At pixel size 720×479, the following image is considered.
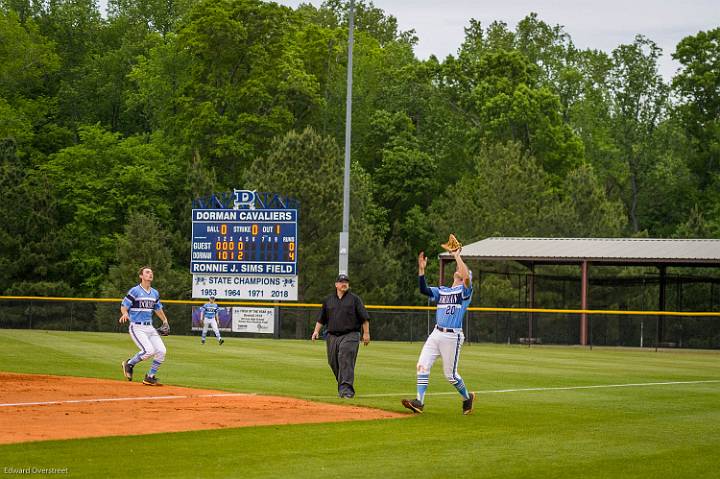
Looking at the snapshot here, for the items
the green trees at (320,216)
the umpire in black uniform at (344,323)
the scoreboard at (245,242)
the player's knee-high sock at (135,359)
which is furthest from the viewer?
the green trees at (320,216)

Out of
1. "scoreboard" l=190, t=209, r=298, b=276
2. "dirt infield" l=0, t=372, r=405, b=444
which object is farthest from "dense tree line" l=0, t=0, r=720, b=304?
"dirt infield" l=0, t=372, r=405, b=444

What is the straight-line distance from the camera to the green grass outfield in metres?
11.5

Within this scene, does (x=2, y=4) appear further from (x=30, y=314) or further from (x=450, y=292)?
(x=450, y=292)

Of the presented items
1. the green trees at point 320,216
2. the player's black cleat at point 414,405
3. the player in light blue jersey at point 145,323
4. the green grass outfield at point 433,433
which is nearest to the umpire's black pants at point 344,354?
the green grass outfield at point 433,433

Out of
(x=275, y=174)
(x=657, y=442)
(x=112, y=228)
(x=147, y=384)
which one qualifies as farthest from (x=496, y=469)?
(x=112, y=228)

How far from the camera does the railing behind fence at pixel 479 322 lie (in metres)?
43.7

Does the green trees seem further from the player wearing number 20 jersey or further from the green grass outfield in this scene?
the player wearing number 20 jersey

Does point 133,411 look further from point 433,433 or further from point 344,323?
point 433,433

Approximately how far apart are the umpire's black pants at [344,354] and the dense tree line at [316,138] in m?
39.6

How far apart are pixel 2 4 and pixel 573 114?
3922 centimetres

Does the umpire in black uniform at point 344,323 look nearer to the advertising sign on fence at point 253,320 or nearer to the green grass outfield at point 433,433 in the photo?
the green grass outfield at point 433,433

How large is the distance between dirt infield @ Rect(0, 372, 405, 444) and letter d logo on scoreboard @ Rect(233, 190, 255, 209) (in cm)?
2426

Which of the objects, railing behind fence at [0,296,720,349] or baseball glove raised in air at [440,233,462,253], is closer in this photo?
baseball glove raised in air at [440,233,462,253]

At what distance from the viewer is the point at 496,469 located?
1165cm
